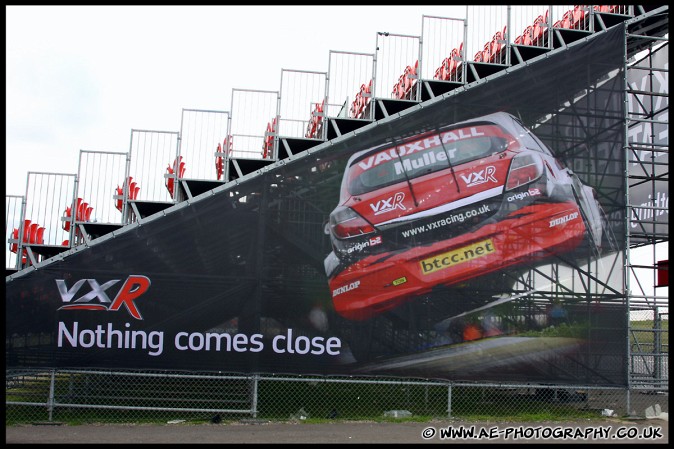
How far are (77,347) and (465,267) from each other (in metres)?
6.04

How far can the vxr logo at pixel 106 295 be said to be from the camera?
32.7 feet

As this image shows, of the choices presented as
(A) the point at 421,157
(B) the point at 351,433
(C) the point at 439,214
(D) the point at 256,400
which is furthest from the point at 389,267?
(D) the point at 256,400

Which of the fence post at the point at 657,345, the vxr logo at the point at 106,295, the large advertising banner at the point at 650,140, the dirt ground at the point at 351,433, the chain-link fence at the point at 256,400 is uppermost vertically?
the large advertising banner at the point at 650,140

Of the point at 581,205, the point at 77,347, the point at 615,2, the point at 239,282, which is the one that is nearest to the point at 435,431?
the point at 239,282

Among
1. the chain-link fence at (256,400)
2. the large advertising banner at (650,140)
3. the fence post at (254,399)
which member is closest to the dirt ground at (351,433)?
the fence post at (254,399)

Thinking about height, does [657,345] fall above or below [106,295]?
below

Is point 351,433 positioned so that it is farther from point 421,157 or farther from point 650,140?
point 650,140

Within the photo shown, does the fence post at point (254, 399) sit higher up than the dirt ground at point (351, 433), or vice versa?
the fence post at point (254, 399)

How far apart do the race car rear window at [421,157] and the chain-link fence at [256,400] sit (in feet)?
10.3

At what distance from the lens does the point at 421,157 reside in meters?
10.7

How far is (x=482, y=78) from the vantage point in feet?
36.0

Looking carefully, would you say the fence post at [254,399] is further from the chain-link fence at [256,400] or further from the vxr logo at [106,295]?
the vxr logo at [106,295]

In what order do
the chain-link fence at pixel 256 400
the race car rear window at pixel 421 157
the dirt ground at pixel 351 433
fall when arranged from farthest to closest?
1. the race car rear window at pixel 421 157
2. the chain-link fence at pixel 256 400
3. the dirt ground at pixel 351 433

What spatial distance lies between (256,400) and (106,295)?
2.74 m
